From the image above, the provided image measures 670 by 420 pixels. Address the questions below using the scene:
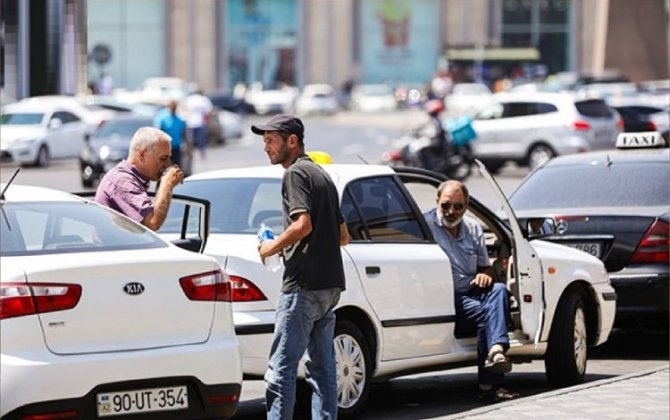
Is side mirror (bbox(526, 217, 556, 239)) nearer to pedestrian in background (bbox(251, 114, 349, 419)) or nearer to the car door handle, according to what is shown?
the car door handle

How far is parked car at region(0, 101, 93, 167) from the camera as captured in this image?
4209cm

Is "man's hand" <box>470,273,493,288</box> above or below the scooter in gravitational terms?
above

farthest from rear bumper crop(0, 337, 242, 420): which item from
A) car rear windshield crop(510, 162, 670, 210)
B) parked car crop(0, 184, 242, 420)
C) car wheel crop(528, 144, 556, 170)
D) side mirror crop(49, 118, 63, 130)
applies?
side mirror crop(49, 118, 63, 130)

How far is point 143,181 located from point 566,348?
318cm

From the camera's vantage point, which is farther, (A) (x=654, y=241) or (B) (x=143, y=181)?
(A) (x=654, y=241)

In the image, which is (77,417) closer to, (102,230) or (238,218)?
(102,230)

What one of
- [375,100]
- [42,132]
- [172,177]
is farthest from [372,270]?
[375,100]

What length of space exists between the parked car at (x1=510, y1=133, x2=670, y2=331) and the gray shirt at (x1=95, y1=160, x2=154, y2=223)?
405cm

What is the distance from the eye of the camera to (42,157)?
42781 mm

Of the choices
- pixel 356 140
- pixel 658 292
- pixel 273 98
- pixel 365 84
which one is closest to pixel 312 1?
pixel 365 84

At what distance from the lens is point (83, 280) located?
7.62m

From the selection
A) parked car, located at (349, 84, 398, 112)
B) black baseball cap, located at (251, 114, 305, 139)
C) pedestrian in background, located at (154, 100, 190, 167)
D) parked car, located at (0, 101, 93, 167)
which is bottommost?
parked car, located at (349, 84, 398, 112)

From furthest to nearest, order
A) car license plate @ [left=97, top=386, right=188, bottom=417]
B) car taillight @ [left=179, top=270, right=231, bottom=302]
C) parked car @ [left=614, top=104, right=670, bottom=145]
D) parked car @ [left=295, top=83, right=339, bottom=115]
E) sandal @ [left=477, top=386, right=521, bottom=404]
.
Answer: parked car @ [left=295, top=83, right=339, bottom=115] → parked car @ [left=614, top=104, right=670, bottom=145] → sandal @ [left=477, top=386, right=521, bottom=404] → car taillight @ [left=179, top=270, right=231, bottom=302] → car license plate @ [left=97, top=386, right=188, bottom=417]

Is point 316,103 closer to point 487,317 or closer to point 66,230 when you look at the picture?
point 487,317
